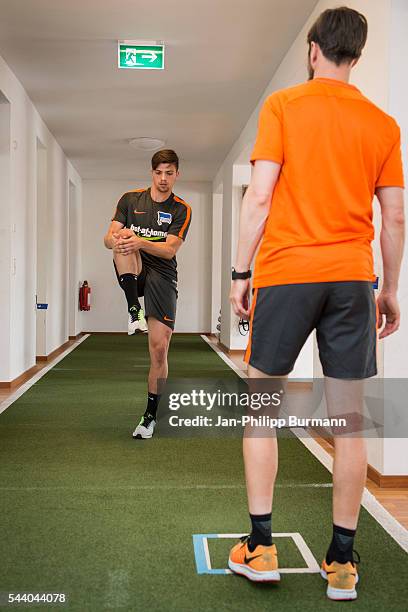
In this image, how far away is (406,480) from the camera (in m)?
3.21

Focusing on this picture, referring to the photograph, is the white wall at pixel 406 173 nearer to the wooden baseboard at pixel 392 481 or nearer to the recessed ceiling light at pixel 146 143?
the wooden baseboard at pixel 392 481

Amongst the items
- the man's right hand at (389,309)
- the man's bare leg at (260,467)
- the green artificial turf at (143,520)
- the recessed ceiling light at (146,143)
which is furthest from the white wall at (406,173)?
the recessed ceiling light at (146,143)

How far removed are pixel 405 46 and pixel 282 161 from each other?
65.4 inches

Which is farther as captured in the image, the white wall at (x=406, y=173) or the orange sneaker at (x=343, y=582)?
the white wall at (x=406, y=173)

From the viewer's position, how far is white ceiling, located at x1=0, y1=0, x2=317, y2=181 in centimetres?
475

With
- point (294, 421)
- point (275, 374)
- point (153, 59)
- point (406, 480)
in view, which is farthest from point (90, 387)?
point (275, 374)

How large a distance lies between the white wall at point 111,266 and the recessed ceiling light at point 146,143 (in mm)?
3369

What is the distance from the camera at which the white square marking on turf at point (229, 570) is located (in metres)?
2.17

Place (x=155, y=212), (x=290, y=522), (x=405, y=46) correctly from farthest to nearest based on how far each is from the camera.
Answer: (x=155, y=212)
(x=405, y=46)
(x=290, y=522)

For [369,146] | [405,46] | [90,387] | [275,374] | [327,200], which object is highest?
[405,46]

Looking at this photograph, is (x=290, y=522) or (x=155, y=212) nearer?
(x=290, y=522)

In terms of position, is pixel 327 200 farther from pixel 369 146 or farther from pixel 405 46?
pixel 405 46

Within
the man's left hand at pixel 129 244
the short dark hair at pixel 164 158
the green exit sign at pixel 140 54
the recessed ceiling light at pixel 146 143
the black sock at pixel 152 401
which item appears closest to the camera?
the man's left hand at pixel 129 244

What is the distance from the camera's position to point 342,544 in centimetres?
194
